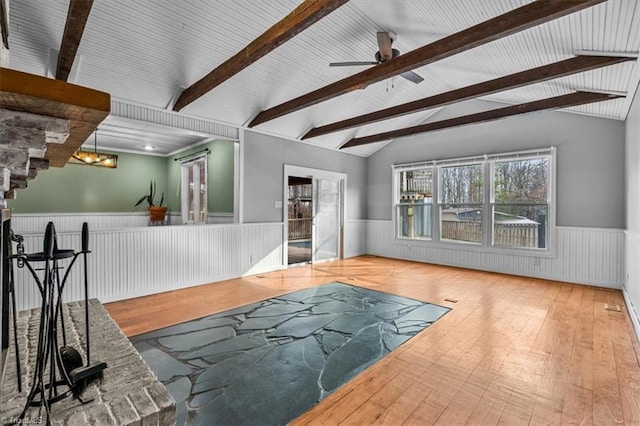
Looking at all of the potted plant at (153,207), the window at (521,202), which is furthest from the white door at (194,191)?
the window at (521,202)

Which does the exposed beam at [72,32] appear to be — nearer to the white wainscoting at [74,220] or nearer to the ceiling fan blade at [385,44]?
the ceiling fan blade at [385,44]

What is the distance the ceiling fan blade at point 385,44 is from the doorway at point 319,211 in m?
3.06

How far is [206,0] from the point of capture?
296cm

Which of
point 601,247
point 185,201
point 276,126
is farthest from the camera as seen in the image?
point 185,201

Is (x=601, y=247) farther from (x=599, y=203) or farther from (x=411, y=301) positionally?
(x=411, y=301)

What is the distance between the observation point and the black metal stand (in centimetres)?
114

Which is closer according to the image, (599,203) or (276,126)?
(599,203)

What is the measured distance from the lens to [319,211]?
7.12 metres

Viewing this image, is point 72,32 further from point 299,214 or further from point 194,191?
point 299,214

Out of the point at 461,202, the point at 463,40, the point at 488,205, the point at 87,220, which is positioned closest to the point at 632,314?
the point at 488,205

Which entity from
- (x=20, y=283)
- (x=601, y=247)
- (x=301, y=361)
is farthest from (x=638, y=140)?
(x=20, y=283)

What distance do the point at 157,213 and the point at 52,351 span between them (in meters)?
6.10

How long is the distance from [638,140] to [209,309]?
5.27 m

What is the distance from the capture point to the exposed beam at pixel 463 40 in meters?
2.37
